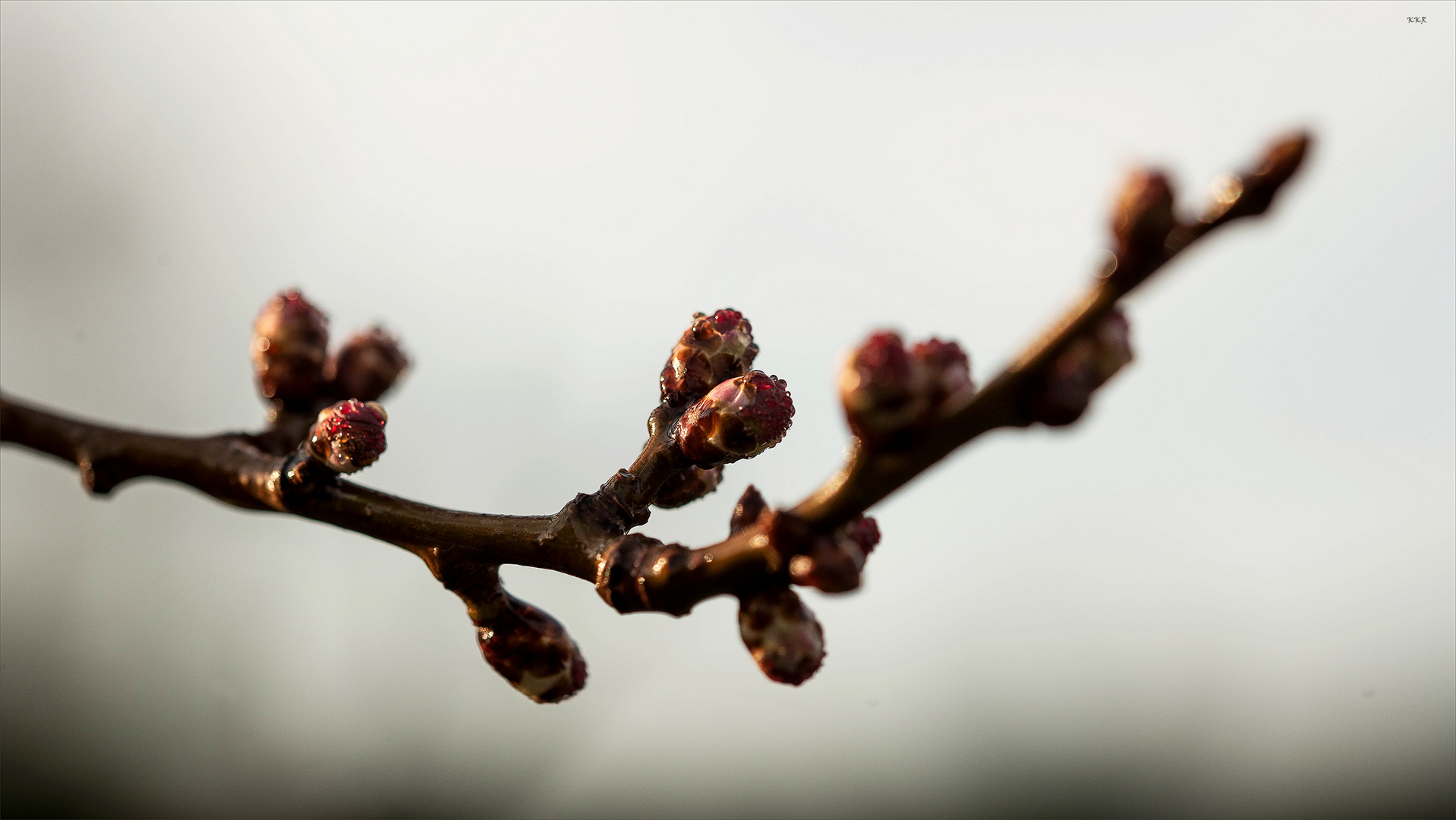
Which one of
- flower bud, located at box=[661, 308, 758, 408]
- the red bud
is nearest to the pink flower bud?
the red bud

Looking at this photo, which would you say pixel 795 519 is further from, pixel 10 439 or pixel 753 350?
pixel 10 439

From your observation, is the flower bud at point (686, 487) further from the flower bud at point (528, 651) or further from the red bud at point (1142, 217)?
the red bud at point (1142, 217)

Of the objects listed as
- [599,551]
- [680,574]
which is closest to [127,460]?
[599,551]

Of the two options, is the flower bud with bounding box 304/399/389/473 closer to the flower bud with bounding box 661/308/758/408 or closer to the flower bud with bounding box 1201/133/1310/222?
the flower bud with bounding box 661/308/758/408

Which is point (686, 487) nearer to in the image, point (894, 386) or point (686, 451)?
point (686, 451)

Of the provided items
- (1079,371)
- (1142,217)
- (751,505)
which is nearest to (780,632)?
(751,505)

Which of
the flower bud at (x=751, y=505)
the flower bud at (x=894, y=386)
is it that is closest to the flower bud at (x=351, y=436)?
the flower bud at (x=751, y=505)
